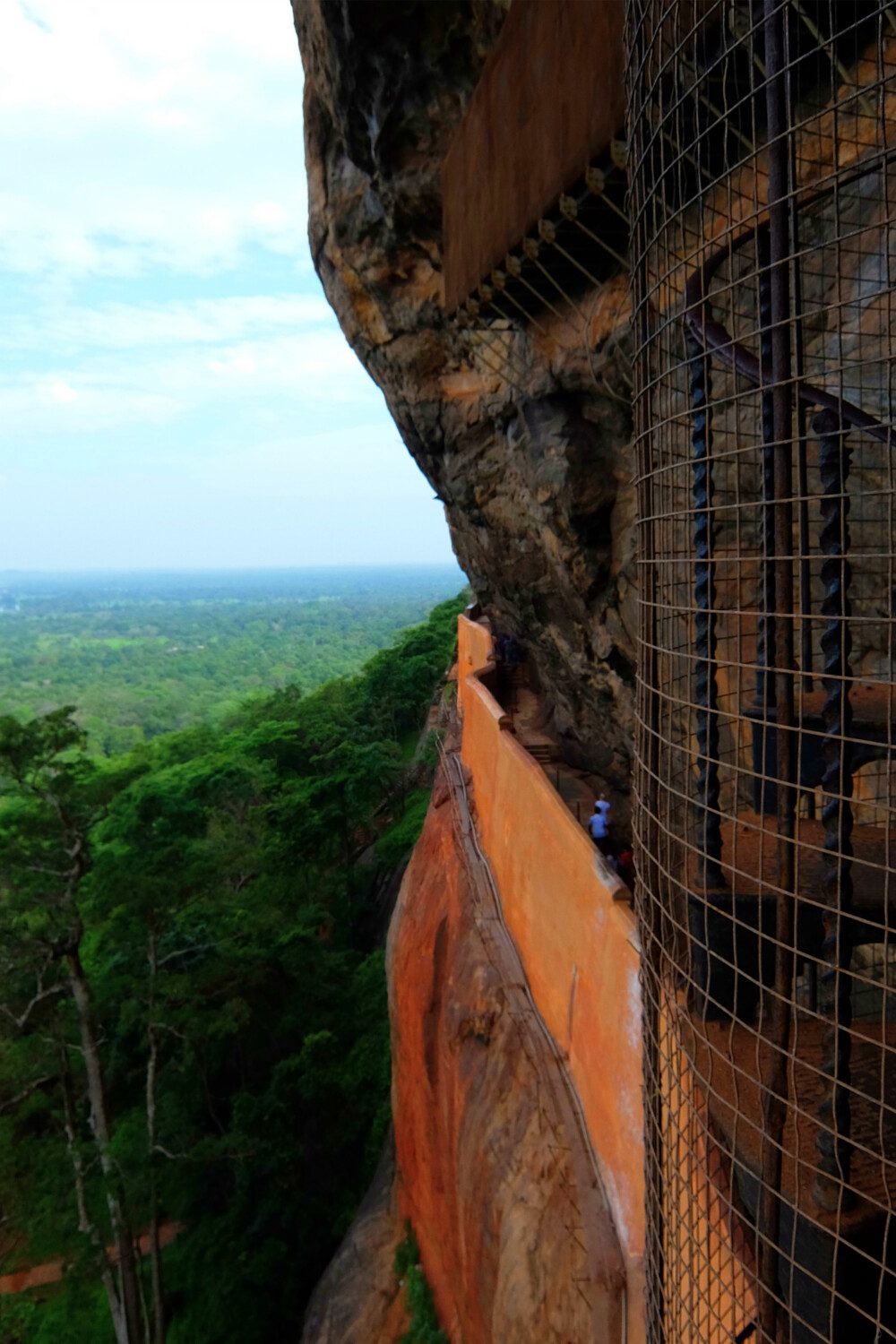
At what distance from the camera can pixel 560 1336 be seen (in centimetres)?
550

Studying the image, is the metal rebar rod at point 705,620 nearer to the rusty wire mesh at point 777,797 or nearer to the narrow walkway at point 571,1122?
the rusty wire mesh at point 777,797

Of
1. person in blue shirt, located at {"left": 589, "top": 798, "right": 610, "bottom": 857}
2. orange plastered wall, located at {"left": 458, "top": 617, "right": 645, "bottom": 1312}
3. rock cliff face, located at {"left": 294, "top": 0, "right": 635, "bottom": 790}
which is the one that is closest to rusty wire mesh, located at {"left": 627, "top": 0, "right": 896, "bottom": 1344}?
orange plastered wall, located at {"left": 458, "top": 617, "right": 645, "bottom": 1312}

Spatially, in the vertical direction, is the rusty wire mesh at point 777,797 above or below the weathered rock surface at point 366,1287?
above

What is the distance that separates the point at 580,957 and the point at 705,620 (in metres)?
4.30

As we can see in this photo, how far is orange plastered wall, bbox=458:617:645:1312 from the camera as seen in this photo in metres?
5.02

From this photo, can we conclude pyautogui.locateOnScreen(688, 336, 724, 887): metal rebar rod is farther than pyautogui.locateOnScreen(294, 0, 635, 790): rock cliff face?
No

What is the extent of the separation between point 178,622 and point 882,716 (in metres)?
135

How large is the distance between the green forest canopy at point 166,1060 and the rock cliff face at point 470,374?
749 cm

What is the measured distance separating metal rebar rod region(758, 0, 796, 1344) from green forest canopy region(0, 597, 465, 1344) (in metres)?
11.9

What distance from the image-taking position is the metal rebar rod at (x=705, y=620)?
7.66 feet

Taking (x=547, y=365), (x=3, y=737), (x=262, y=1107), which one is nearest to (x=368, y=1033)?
(x=262, y=1107)

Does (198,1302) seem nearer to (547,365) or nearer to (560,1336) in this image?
(560,1336)

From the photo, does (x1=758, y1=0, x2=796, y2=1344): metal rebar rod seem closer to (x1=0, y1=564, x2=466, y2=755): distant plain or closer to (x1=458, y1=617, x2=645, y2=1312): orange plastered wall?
(x1=458, y1=617, x2=645, y2=1312): orange plastered wall

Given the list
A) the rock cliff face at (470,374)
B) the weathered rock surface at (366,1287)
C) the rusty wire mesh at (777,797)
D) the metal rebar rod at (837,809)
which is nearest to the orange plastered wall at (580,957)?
the rusty wire mesh at (777,797)
